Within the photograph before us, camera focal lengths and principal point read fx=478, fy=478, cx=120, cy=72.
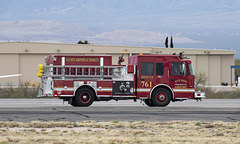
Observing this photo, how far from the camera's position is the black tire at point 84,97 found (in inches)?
908

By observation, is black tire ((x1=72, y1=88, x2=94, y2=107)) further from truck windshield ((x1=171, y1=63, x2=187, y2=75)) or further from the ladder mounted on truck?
truck windshield ((x1=171, y1=63, x2=187, y2=75))

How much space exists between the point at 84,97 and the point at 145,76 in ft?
10.3

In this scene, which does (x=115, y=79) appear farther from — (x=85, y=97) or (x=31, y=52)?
(x=31, y=52)

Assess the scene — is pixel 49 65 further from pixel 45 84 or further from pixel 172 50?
pixel 172 50

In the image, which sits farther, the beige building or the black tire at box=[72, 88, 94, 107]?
the beige building

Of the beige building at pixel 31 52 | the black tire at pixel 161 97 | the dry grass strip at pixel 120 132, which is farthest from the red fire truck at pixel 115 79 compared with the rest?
the beige building at pixel 31 52

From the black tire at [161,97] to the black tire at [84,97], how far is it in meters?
3.10

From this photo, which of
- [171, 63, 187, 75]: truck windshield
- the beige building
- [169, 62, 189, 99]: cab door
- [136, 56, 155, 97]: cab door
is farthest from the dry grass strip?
the beige building

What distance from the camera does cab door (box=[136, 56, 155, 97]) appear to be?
23.3 metres

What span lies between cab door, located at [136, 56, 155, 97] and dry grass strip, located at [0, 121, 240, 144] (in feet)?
22.4

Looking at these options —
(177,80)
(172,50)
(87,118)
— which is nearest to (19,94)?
(177,80)

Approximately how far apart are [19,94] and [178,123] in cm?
2453

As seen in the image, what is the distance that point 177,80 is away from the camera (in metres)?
23.6

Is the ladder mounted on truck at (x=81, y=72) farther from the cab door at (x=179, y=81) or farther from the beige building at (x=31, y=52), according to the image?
the beige building at (x=31, y=52)
